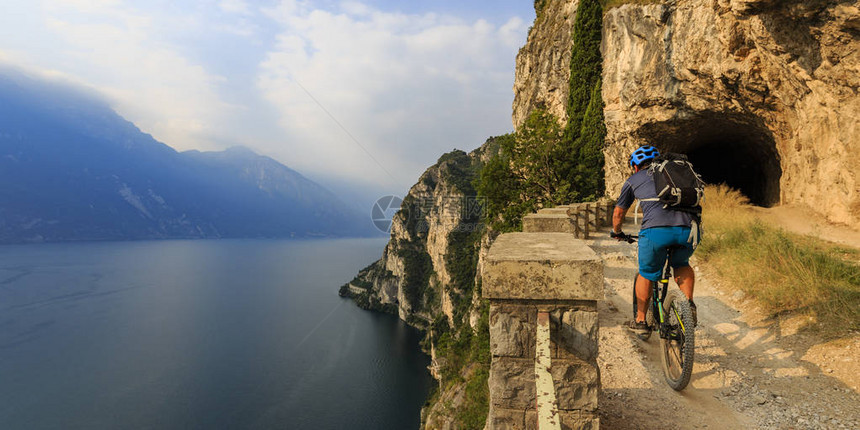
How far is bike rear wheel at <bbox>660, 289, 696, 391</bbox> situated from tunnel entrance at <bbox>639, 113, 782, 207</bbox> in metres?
14.1

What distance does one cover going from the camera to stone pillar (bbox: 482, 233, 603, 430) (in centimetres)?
221

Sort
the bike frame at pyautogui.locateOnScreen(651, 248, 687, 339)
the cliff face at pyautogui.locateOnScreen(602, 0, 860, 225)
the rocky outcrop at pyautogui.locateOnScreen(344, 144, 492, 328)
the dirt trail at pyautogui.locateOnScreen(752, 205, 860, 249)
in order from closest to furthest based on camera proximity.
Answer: the bike frame at pyautogui.locateOnScreen(651, 248, 687, 339), the cliff face at pyautogui.locateOnScreen(602, 0, 860, 225), the dirt trail at pyautogui.locateOnScreen(752, 205, 860, 249), the rocky outcrop at pyautogui.locateOnScreen(344, 144, 492, 328)

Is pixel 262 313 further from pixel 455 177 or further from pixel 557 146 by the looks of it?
pixel 557 146

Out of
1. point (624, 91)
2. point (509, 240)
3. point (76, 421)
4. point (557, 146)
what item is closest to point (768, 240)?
point (509, 240)

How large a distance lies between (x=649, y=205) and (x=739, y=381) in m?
2.31

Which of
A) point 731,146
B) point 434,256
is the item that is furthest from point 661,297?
point 434,256

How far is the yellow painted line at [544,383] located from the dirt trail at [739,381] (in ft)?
5.54

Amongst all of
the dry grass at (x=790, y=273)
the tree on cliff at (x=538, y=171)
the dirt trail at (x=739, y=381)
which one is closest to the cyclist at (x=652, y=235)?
the dirt trail at (x=739, y=381)

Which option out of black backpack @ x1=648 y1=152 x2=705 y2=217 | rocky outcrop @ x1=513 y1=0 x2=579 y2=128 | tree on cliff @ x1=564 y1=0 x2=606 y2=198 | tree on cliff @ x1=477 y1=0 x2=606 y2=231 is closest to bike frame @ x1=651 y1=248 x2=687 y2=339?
black backpack @ x1=648 y1=152 x2=705 y2=217

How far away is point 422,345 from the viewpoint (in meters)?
77.1

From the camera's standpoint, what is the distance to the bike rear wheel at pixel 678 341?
3.37 meters

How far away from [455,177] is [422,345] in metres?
43.7

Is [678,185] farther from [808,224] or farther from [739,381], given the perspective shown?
[808,224]

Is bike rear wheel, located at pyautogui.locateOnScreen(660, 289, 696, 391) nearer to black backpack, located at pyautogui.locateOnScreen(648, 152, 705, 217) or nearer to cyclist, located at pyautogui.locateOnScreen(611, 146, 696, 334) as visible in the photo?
cyclist, located at pyautogui.locateOnScreen(611, 146, 696, 334)
